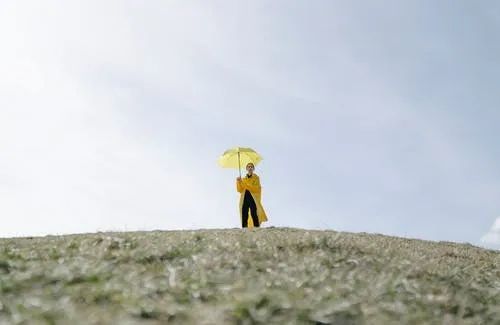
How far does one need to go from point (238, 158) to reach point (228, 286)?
2359 cm

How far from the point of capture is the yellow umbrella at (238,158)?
3312cm

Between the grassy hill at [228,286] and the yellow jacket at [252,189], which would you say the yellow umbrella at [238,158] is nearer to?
the yellow jacket at [252,189]

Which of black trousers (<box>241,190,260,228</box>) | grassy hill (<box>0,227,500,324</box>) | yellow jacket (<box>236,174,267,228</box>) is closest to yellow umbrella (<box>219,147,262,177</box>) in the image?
yellow jacket (<box>236,174,267,228</box>)

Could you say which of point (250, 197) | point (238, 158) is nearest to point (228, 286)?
point (250, 197)

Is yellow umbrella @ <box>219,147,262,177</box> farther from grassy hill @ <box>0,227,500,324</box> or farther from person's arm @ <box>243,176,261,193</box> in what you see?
grassy hill @ <box>0,227,500,324</box>

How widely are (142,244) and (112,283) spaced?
4.86 meters

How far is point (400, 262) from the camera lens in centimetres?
1430

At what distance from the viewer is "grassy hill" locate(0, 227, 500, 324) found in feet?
27.4

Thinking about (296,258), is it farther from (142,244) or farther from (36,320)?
(36,320)

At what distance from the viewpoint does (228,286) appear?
971cm

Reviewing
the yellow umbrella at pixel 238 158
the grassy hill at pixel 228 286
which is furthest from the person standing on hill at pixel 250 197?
the grassy hill at pixel 228 286

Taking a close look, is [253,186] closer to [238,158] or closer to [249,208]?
[249,208]

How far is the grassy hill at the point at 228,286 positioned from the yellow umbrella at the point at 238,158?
17887 millimetres

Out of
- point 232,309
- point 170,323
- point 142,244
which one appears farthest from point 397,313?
point 142,244
